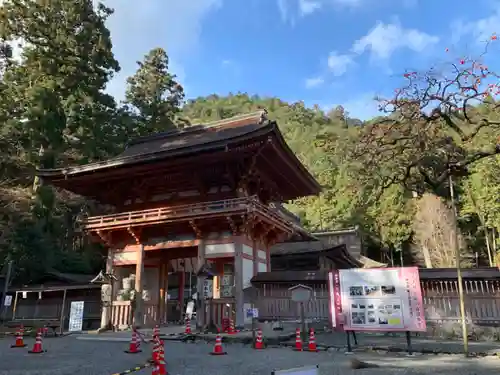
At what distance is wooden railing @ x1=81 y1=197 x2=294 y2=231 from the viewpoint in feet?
51.4

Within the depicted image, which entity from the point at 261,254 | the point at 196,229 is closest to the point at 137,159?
the point at 196,229

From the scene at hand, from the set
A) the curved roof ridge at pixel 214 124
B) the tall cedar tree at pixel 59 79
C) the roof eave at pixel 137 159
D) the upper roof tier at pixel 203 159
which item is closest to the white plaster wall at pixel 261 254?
the upper roof tier at pixel 203 159

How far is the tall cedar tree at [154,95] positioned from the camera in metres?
35.6

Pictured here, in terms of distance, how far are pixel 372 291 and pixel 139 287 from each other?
36.7 ft

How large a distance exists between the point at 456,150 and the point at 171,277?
76.7 ft

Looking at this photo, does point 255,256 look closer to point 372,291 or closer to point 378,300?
point 372,291

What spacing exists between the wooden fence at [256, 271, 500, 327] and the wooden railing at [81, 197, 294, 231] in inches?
133

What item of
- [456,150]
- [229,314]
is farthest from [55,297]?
[456,150]

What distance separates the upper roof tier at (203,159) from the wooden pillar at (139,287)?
331cm

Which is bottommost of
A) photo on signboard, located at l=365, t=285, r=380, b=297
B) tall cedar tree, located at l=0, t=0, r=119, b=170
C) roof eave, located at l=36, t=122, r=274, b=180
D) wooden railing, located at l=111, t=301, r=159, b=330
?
wooden railing, located at l=111, t=301, r=159, b=330

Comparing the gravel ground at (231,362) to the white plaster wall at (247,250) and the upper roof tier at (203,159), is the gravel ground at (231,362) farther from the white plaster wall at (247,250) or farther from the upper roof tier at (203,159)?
the upper roof tier at (203,159)

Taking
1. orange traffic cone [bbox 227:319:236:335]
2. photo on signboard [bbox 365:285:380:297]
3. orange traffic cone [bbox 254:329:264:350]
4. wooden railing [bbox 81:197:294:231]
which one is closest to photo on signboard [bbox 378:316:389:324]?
photo on signboard [bbox 365:285:380:297]

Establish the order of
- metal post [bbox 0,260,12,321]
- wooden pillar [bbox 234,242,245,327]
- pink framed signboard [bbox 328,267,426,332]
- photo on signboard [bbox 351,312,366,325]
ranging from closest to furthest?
pink framed signboard [bbox 328,267,426,332], photo on signboard [bbox 351,312,366,325], wooden pillar [bbox 234,242,245,327], metal post [bbox 0,260,12,321]

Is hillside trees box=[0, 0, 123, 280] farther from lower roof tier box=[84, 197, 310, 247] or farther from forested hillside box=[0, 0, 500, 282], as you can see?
lower roof tier box=[84, 197, 310, 247]
